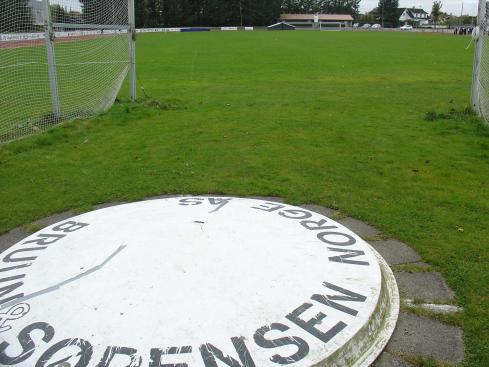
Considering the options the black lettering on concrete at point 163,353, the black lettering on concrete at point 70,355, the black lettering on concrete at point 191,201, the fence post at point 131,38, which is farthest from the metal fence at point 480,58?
the black lettering on concrete at point 70,355

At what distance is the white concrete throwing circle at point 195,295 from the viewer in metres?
2.67

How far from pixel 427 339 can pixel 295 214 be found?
6.23 feet

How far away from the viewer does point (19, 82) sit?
12.5m

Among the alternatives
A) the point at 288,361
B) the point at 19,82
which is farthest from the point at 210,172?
the point at 19,82

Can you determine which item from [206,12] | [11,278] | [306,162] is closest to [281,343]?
[11,278]

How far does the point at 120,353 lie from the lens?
8.62ft

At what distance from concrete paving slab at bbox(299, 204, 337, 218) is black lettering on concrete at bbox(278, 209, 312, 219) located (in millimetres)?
278

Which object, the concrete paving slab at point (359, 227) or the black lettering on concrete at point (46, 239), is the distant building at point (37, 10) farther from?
the concrete paving slab at point (359, 227)

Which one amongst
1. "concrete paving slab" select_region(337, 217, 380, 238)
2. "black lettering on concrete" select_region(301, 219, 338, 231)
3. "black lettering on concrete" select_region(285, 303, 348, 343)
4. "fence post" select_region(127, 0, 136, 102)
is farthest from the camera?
"fence post" select_region(127, 0, 136, 102)

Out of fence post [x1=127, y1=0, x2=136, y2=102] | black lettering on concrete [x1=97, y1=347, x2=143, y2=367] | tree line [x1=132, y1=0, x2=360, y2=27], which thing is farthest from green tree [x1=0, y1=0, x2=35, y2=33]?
tree line [x1=132, y1=0, x2=360, y2=27]

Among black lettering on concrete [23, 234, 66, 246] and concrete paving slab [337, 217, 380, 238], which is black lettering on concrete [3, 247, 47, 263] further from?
concrete paving slab [337, 217, 380, 238]

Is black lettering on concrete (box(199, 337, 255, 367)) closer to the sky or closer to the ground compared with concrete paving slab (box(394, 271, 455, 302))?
closer to the sky

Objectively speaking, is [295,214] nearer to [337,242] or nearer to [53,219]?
[337,242]

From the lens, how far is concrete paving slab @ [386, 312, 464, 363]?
9.30ft
